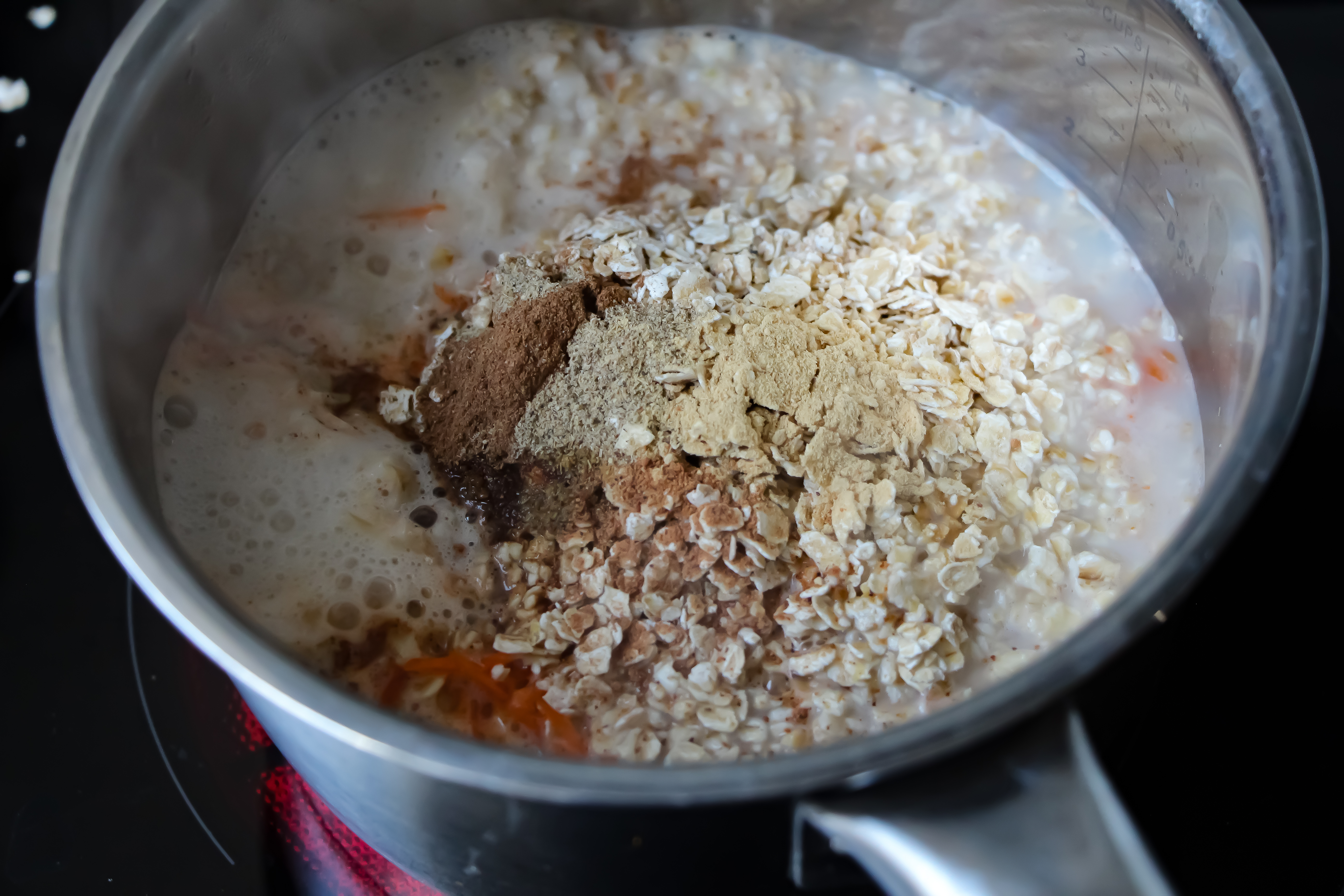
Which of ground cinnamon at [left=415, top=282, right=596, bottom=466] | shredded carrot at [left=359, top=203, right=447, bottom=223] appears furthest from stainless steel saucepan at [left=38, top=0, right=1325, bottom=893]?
ground cinnamon at [left=415, top=282, right=596, bottom=466]

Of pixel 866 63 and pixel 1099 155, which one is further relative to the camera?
pixel 866 63

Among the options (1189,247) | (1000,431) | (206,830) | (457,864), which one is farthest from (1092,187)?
(206,830)

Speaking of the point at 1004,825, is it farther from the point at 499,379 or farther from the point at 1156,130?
the point at 1156,130

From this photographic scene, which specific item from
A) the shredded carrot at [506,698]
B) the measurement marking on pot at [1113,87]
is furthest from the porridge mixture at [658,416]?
the measurement marking on pot at [1113,87]

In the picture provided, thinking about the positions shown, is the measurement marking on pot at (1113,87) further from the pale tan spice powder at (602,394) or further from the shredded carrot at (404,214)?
the shredded carrot at (404,214)

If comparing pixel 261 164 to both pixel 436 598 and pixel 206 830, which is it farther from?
pixel 206 830

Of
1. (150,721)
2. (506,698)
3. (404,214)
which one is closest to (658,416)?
(506,698)

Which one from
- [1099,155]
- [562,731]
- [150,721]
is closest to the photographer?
[562,731]
